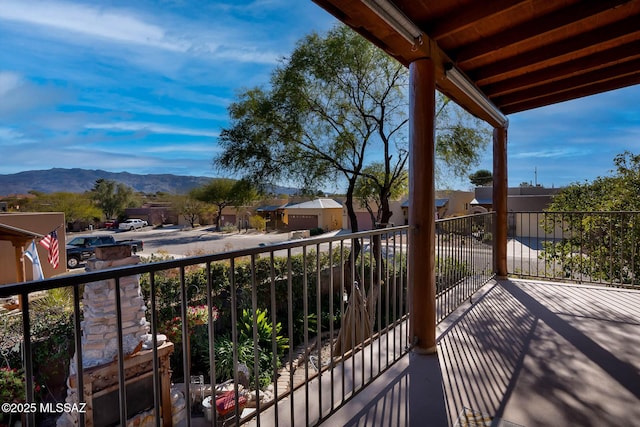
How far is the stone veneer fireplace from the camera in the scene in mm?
2873

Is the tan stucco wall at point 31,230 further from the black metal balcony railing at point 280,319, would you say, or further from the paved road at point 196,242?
the black metal balcony railing at point 280,319

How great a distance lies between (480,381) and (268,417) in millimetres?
1223

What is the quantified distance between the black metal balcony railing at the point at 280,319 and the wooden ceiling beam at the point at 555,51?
1383mm

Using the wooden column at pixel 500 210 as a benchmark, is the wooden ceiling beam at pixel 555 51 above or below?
above

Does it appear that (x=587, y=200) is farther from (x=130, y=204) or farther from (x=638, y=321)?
(x=130, y=204)

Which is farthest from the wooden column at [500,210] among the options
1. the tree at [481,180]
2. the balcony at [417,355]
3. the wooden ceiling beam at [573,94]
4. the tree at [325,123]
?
the tree at [481,180]

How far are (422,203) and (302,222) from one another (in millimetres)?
25753

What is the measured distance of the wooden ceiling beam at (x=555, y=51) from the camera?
89.2 inches

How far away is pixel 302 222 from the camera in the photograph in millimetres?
27828

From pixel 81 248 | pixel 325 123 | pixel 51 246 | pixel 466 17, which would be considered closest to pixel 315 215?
pixel 81 248

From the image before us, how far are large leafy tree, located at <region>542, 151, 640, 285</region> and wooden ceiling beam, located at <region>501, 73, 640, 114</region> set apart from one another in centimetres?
166

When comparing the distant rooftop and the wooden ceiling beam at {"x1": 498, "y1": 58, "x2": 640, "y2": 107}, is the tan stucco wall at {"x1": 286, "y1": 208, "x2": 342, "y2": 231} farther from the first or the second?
the wooden ceiling beam at {"x1": 498, "y1": 58, "x2": 640, "y2": 107}

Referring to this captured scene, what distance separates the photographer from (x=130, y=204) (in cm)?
3603

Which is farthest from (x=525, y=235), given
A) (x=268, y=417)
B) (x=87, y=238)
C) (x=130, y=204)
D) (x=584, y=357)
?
(x=130, y=204)
